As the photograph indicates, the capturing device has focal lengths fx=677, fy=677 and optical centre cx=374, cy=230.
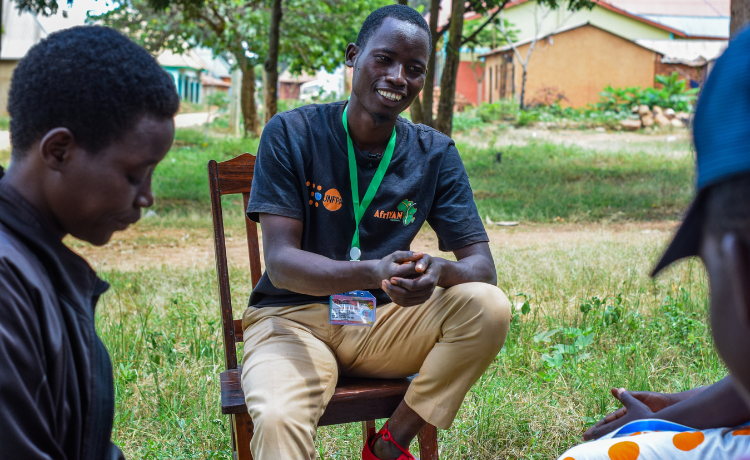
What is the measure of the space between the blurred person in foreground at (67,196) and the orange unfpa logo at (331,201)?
3.52ft

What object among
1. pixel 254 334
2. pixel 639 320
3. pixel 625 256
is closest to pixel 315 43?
pixel 625 256

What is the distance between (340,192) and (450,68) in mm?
6775

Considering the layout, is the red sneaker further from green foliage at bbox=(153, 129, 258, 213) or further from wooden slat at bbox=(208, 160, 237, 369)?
green foliage at bbox=(153, 129, 258, 213)

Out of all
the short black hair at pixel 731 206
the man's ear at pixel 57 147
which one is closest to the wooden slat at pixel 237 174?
the man's ear at pixel 57 147

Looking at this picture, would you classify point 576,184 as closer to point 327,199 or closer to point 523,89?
point 327,199

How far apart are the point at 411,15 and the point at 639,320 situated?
85.4 inches

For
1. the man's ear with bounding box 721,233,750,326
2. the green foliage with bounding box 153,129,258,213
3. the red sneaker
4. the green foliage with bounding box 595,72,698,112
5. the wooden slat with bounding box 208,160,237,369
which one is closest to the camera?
the man's ear with bounding box 721,233,750,326

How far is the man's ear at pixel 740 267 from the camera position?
29.1 inches

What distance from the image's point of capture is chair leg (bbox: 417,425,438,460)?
7.43 ft

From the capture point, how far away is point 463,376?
2150mm

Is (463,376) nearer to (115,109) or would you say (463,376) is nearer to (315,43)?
(115,109)

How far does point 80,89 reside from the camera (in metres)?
1.23

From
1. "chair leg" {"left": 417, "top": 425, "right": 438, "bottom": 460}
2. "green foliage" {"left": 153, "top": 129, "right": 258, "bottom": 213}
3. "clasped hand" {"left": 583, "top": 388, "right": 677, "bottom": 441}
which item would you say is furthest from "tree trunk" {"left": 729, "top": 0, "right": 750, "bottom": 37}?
"green foliage" {"left": 153, "top": 129, "right": 258, "bottom": 213}

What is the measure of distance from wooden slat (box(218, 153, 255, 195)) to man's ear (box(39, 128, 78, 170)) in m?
1.42
